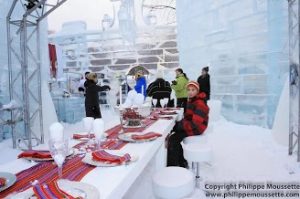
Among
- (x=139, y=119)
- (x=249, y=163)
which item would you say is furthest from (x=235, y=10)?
(x=139, y=119)

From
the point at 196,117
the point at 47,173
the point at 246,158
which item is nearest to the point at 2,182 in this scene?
the point at 47,173

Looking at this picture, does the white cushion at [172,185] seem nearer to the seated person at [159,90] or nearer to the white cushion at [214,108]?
the seated person at [159,90]

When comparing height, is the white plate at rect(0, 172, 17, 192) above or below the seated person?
below

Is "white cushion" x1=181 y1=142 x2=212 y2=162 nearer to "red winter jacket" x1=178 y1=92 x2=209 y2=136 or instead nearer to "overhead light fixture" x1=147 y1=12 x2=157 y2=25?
"red winter jacket" x1=178 y1=92 x2=209 y2=136

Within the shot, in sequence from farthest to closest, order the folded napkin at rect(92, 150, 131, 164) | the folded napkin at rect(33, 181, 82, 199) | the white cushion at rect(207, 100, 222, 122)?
the white cushion at rect(207, 100, 222, 122)
the folded napkin at rect(92, 150, 131, 164)
the folded napkin at rect(33, 181, 82, 199)

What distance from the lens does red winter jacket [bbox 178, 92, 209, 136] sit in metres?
3.13

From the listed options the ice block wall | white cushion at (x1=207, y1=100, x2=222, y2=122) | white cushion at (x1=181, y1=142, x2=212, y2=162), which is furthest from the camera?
white cushion at (x1=207, y1=100, x2=222, y2=122)

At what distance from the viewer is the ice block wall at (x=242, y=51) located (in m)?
6.09

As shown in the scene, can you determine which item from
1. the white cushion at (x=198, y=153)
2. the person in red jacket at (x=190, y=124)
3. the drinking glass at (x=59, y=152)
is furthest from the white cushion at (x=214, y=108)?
the drinking glass at (x=59, y=152)

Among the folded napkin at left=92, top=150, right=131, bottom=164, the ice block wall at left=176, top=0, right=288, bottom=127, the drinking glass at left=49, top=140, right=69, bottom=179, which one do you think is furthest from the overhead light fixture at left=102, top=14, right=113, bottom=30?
the drinking glass at left=49, top=140, right=69, bottom=179

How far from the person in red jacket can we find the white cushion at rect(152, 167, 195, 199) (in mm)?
1269

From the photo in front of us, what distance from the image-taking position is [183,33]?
9.56 meters

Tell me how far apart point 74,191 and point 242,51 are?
676 cm

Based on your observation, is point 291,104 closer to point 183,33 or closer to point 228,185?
point 228,185
